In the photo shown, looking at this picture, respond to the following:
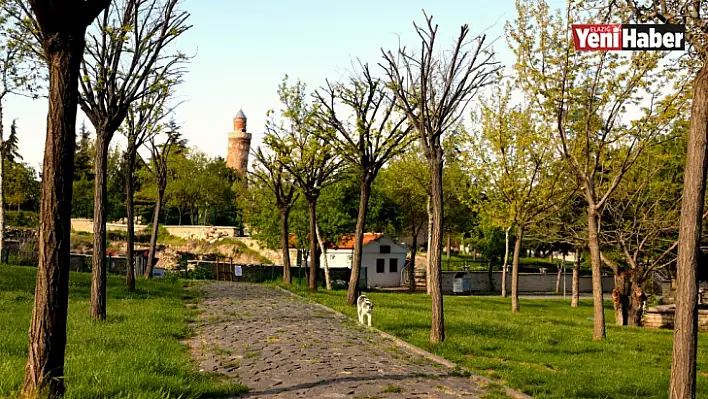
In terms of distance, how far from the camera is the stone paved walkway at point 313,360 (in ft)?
27.5

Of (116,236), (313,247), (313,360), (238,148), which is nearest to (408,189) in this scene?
(313,247)

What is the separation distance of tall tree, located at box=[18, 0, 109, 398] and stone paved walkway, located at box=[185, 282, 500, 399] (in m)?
2.29

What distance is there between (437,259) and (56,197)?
322 inches

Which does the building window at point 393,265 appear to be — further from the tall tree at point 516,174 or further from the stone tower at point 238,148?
the stone tower at point 238,148

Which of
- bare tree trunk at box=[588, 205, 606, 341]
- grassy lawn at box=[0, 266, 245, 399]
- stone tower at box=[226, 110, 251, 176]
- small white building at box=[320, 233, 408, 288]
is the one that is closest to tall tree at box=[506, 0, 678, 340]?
bare tree trunk at box=[588, 205, 606, 341]

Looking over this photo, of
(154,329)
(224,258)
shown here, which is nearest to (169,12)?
(154,329)

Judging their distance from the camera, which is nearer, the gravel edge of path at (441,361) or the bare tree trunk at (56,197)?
the bare tree trunk at (56,197)

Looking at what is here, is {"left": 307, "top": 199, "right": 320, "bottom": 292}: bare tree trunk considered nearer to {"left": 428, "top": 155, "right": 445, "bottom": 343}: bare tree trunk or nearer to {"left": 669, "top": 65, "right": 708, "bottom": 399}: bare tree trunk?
{"left": 428, "top": 155, "right": 445, "bottom": 343}: bare tree trunk

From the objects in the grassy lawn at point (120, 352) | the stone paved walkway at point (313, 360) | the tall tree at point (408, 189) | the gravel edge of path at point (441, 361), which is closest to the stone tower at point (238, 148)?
the tall tree at point (408, 189)

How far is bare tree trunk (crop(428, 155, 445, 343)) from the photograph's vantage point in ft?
43.4

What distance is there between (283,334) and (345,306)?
24.5 ft

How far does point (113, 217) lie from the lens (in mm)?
73312

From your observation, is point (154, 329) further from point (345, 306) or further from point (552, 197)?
point (552, 197)

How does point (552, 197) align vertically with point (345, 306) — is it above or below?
above
